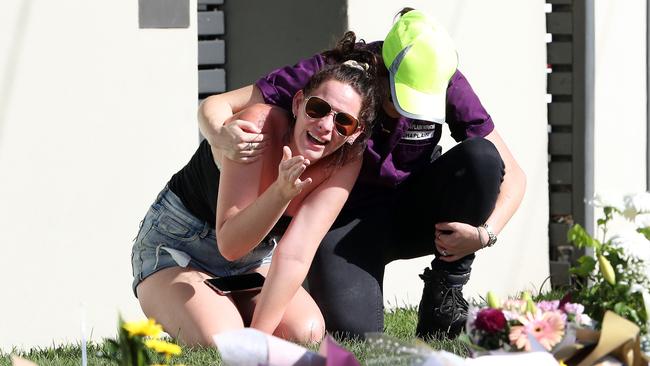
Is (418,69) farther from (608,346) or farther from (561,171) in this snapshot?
(561,171)

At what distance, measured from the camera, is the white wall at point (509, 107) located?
5.29 metres

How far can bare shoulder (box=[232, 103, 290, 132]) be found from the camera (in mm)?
3467

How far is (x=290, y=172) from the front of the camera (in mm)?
3143

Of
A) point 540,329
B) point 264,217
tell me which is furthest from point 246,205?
point 540,329

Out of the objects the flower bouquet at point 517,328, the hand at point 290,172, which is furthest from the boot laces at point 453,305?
the flower bouquet at point 517,328

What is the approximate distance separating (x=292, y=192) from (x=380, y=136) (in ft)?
1.88

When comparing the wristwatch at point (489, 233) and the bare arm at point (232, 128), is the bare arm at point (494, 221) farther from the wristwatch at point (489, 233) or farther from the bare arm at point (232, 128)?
the bare arm at point (232, 128)

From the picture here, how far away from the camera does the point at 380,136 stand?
146 inches

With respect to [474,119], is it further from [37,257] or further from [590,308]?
[37,257]

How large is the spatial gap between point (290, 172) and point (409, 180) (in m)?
0.84

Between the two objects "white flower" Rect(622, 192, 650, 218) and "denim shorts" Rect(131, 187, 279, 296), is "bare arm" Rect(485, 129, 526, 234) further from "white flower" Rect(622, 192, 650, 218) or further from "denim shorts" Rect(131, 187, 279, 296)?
"white flower" Rect(622, 192, 650, 218)

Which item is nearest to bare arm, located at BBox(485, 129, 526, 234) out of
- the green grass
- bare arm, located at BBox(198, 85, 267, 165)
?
the green grass

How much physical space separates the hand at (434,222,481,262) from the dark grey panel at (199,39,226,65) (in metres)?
2.00

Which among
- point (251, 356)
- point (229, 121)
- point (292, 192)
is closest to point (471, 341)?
point (251, 356)
